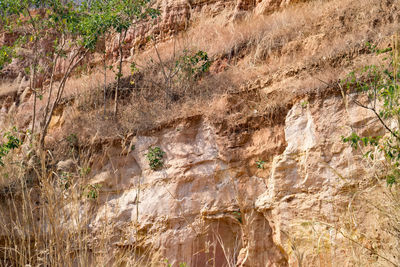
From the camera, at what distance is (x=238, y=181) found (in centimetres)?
621

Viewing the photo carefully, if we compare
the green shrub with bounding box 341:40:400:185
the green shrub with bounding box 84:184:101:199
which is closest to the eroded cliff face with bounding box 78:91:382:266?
the green shrub with bounding box 84:184:101:199

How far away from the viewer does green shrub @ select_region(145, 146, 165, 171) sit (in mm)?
6738

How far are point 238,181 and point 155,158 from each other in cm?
150

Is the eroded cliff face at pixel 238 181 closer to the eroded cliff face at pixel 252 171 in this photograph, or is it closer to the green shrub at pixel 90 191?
the eroded cliff face at pixel 252 171

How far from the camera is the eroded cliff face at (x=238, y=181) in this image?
5461 millimetres

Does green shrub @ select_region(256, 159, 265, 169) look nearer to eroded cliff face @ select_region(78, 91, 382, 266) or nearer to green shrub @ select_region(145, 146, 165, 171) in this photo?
eroded cliff face @ select_region(78, 91, 382, 266)

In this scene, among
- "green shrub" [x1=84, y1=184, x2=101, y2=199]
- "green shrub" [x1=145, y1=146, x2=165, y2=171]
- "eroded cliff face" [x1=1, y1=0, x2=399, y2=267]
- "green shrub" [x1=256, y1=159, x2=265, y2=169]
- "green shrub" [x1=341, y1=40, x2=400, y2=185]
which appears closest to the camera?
"green shrub" [x1=84, y1=184, x2=101, y2=199]

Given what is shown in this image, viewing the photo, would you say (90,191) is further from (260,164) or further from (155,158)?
(260,164)

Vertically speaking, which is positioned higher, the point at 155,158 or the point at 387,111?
the point at 387,111

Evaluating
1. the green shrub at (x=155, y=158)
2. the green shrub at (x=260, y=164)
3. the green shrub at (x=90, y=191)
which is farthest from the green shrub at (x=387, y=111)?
the green shrub at (x=155, y=158)

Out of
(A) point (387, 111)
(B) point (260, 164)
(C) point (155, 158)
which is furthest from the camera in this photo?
(C) point (155, 158)

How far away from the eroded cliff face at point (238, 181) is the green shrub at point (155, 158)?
88 mm

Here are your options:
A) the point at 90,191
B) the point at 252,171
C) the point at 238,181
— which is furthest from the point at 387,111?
the point at 90,191

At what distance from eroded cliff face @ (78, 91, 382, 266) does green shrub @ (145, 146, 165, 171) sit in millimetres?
88
